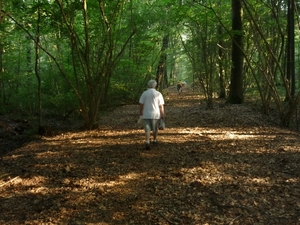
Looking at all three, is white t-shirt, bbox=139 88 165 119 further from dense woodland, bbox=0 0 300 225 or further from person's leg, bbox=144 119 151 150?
dense woodland, bbox=0 0 300 225

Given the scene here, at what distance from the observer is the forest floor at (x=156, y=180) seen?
12.5ft

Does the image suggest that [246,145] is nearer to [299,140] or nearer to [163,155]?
[299,140]

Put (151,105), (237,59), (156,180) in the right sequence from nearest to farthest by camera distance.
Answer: (156,180), (151,105), (237,59)

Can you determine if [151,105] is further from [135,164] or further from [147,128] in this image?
[135,164]

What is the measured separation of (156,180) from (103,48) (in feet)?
18.1

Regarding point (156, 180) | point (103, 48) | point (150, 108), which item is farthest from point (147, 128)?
point (103, 48)

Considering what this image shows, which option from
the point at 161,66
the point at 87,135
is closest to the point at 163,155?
the point at 87,135

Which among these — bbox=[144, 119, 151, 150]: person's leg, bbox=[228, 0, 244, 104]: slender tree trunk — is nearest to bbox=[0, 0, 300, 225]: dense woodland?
bbox=[144, 119, 151, 150]: person's leg

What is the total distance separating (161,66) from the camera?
21.8 metres

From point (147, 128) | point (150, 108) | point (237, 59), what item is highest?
point (237, 59)

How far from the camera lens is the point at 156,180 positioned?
5.01m

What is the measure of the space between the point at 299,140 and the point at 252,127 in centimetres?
212

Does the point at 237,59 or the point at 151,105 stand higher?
the point at 237,59

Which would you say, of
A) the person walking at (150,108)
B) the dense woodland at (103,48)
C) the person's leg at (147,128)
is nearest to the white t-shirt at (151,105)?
the person walking at (150,108)
